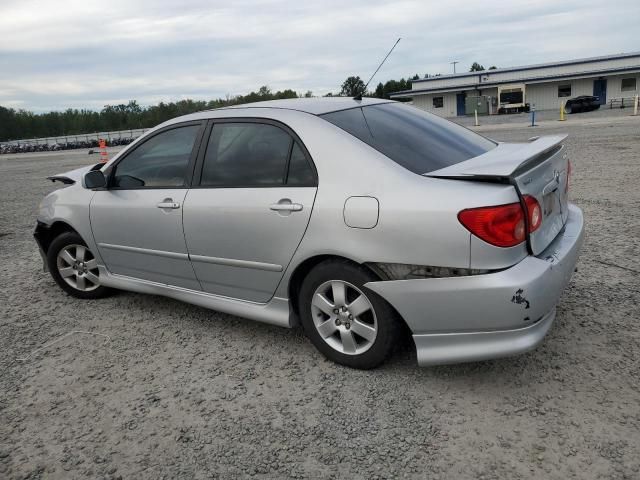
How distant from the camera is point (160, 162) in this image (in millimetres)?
3994

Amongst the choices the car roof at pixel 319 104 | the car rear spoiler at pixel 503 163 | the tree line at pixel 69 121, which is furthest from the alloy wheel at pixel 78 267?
the tree line at pixel 69 121

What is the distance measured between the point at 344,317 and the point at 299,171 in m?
0.91

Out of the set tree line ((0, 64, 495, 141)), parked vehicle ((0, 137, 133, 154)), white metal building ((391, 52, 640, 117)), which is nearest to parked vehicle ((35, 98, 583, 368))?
parked vehicle ((0, 137, 133, 154))

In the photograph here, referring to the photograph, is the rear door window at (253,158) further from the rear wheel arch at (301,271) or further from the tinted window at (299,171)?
the rear wheel arch at (301,271)

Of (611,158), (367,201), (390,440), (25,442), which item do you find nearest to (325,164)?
(367,201)

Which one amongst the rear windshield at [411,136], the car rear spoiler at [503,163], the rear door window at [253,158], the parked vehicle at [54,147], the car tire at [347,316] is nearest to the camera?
the car rear spoiler at [503,163]

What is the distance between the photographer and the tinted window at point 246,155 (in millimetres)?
3338

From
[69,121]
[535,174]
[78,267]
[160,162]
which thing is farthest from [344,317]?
[69,121]

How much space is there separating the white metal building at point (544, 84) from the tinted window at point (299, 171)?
156 feet

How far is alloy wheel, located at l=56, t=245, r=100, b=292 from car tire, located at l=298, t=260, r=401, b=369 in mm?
2289

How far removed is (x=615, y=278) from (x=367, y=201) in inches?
103

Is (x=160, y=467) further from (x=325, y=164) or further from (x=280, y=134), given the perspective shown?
(x=280, y=134)

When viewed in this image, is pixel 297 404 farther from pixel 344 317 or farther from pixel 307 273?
pixel 307 273

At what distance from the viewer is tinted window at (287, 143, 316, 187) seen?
315cm
